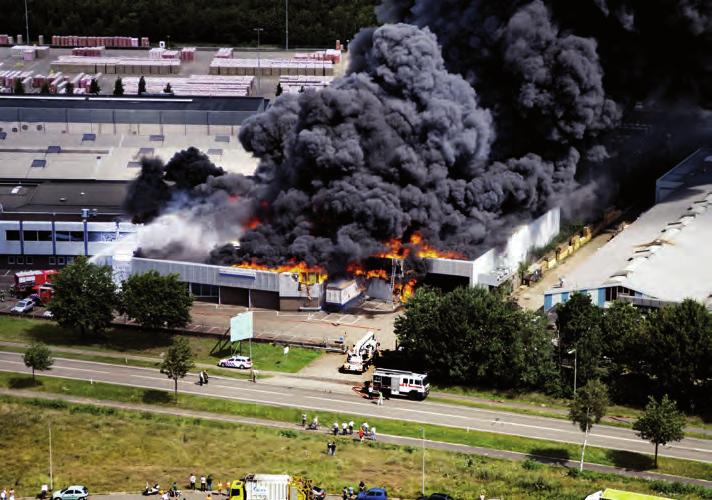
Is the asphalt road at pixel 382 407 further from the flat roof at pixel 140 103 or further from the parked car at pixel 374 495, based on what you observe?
the flat roof at pixel 140 103

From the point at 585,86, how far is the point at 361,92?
76.2 feet

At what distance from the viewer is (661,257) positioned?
119125 millimetres

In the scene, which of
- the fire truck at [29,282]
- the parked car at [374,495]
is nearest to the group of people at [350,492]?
the parked car at [374,495]

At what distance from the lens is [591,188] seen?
14325 centimetres

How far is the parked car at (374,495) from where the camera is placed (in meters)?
78.8

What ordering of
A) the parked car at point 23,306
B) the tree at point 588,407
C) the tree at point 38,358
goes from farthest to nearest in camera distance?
1. the parked car at point 23,306
2. the tree at point 38,358
3. the tree at point 588,407

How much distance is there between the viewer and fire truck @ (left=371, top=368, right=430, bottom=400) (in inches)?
3821

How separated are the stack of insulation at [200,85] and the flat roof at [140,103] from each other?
531 inches

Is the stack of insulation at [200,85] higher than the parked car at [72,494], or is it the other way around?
the stack of insulation at [200,85]

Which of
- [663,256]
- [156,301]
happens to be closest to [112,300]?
[156,301]

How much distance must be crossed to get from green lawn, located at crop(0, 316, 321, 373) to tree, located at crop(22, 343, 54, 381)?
8456mm

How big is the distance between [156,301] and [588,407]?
36096 mm

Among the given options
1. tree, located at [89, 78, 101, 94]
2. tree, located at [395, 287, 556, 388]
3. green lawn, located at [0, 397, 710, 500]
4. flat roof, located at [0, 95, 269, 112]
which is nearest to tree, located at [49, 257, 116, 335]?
green lawn, located at [0, 397, 710, 500]

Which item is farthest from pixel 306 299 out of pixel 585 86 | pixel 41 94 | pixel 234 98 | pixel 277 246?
pixel 41 94
